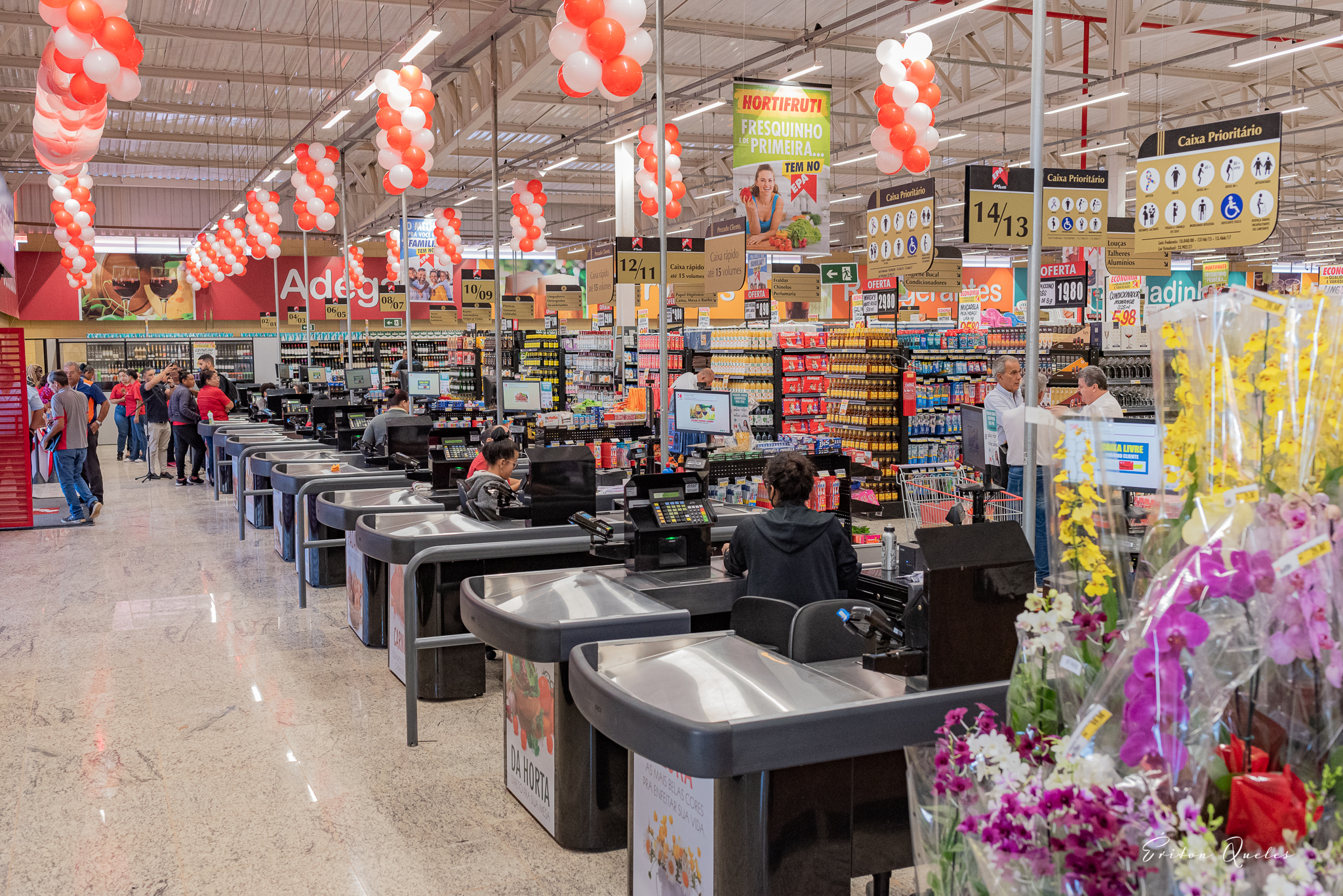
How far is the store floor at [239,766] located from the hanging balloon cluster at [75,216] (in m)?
8.14

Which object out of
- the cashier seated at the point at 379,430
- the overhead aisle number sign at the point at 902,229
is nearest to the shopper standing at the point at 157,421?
the cashier seated at the point at 379,430

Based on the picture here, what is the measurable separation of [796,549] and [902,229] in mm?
6040

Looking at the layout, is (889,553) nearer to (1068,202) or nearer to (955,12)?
(1068,202)

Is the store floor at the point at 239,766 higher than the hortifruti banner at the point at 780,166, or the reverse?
the hortifruti banner at the point at 780,166

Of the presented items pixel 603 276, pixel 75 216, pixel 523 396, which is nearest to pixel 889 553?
pixel 523 396

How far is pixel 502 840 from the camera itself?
3.76 meters

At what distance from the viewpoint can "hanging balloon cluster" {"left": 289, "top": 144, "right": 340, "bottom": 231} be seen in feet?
38.0

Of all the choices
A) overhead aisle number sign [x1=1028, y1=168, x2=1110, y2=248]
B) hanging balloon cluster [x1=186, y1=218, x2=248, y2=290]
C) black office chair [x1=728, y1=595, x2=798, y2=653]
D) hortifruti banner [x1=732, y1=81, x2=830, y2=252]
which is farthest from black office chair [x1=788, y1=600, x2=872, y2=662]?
hanging balloon cluster [x1=186, y1=218, x2=248, y2=290]

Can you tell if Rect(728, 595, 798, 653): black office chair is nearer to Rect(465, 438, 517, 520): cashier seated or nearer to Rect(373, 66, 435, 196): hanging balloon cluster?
Rect(465, 438, 517, 520): cashier seated

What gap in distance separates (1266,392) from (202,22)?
15203 mm

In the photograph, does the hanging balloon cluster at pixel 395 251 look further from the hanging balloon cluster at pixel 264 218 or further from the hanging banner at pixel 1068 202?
the hanging banner at pixel 1068 202

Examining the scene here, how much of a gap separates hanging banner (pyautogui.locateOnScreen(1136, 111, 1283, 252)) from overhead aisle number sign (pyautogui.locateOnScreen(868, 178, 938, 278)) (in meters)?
2.52

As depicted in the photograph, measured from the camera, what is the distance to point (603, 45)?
6.15 m

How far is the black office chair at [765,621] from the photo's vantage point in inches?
135
